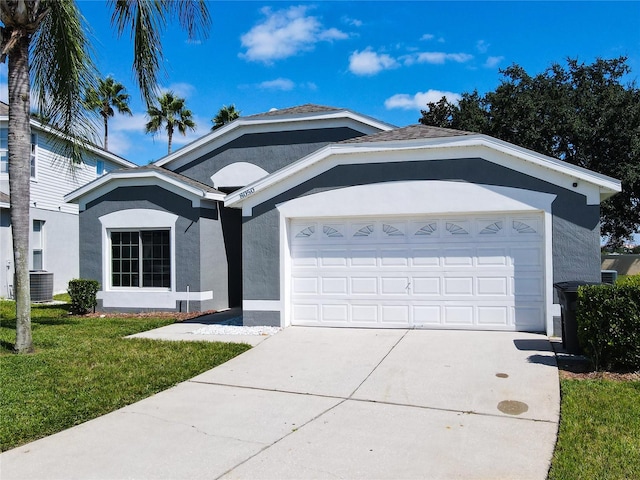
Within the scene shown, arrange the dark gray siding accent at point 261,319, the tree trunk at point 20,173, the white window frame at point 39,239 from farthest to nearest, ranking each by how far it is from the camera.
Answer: the white window frame at point 39,239 < the dark gray siding accent at point 261,319 < the tree trunk at point 20,173

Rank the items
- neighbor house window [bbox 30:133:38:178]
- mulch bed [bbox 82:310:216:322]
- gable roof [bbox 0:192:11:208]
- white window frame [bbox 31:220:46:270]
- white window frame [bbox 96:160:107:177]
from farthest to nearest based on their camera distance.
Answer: white window frame [bbox 96:160:107:177] < white window frame [bbox 31:220:46:270] < neighbor house window [bbox 30:133:38:178] < gable roof [bbox 0:192:11:208] < mulch bed [bbox 82:310:216:322]

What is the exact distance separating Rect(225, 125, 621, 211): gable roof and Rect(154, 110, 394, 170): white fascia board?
350 cm

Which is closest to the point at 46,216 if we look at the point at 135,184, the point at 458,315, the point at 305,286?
the point at 135,184

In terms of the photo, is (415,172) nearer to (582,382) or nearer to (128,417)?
(582,382)

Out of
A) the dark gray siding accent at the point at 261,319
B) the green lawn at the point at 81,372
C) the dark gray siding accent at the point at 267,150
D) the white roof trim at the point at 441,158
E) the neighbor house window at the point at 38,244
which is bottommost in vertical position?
the green lawn at the point at 81,372

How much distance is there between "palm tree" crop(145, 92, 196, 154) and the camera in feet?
123

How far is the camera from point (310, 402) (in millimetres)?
6168

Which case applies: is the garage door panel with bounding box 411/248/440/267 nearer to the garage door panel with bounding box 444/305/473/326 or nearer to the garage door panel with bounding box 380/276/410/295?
the garage door panel with bounding box 380/276/410/295

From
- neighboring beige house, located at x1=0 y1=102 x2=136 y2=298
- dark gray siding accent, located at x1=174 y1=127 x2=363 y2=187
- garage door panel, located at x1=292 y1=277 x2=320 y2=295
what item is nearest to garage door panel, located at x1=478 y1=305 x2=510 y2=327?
garage door panel, located at x1=292 y1=277 x2=320 y2=295

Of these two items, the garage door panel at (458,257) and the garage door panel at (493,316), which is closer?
the garage door panel at (493,316)

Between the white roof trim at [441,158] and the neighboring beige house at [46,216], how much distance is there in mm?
10285

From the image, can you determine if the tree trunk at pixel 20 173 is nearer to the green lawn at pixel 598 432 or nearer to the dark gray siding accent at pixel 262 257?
the dark gray siding accent at pixel 262 257

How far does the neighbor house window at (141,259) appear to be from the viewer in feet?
46.2

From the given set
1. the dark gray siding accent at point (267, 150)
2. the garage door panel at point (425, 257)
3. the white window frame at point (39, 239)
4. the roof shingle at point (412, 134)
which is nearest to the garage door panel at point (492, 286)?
the garage door panel at point (425, 257)
